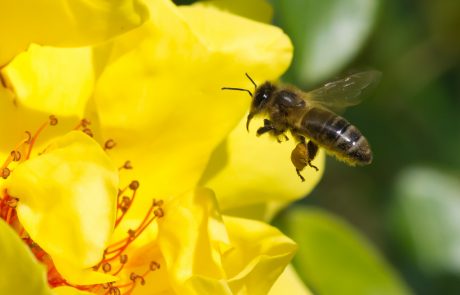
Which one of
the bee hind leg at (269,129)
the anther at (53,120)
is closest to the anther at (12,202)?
the anther at (53,120)

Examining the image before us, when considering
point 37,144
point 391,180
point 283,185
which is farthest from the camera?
point 391,180

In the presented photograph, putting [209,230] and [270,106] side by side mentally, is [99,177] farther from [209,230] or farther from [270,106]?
[270,106]

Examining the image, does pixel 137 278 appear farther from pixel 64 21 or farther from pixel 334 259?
pixel 334 259

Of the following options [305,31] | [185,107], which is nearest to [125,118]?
[185,107]

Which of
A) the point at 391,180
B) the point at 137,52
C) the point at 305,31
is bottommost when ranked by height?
the point at 391,180

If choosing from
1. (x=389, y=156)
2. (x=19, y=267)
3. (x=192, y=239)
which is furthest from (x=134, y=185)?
(x=389, y=156)

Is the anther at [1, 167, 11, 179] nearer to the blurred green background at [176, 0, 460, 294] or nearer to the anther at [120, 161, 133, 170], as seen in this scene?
the anther at [120, 161, 133, 170]

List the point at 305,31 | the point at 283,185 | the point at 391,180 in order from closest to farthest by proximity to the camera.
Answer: the point at 283,185 → the point at 305,31 → the point at 391,180

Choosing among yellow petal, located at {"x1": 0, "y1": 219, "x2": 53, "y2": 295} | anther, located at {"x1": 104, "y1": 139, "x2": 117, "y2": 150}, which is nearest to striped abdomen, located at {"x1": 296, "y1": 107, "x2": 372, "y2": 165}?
anther, located at {"x1": 104, "y1": 139, "x2": 117, "y2": 150}
